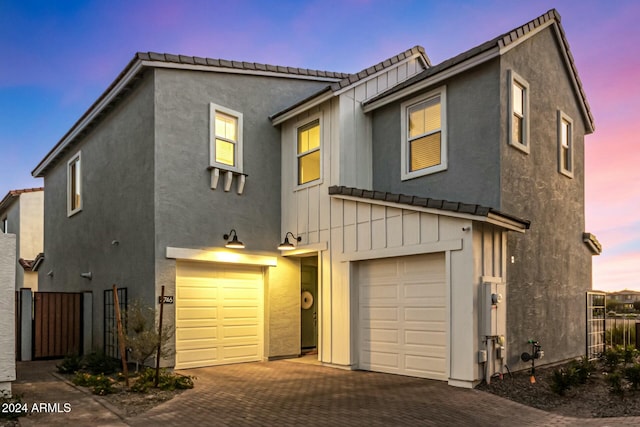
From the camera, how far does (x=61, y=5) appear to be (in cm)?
1441

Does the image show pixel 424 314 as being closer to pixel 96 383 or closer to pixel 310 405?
pixel 310 405

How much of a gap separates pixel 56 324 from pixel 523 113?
12738mm

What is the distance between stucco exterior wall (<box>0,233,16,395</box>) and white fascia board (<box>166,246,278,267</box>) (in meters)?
3.30

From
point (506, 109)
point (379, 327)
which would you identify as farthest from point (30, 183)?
point (506, 109)

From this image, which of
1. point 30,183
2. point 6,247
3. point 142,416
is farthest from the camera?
point 30,183

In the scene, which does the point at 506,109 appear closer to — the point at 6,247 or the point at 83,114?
the point at 6,247

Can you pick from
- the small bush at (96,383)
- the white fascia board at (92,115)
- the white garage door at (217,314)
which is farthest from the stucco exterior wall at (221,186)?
the small bush at (96,383)

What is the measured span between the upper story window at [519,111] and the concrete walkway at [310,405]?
5.20m

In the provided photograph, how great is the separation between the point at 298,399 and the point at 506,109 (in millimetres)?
6726

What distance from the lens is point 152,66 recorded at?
36.4ft

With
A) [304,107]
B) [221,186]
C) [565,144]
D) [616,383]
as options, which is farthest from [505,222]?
[221,186]

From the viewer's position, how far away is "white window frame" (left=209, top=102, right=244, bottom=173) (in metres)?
11.8

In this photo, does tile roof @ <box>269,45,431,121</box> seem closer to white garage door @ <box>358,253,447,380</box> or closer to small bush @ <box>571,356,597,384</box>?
white garage door @ <box>358,253,447,380</box>

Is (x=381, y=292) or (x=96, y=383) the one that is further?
(x=381, y=292)
